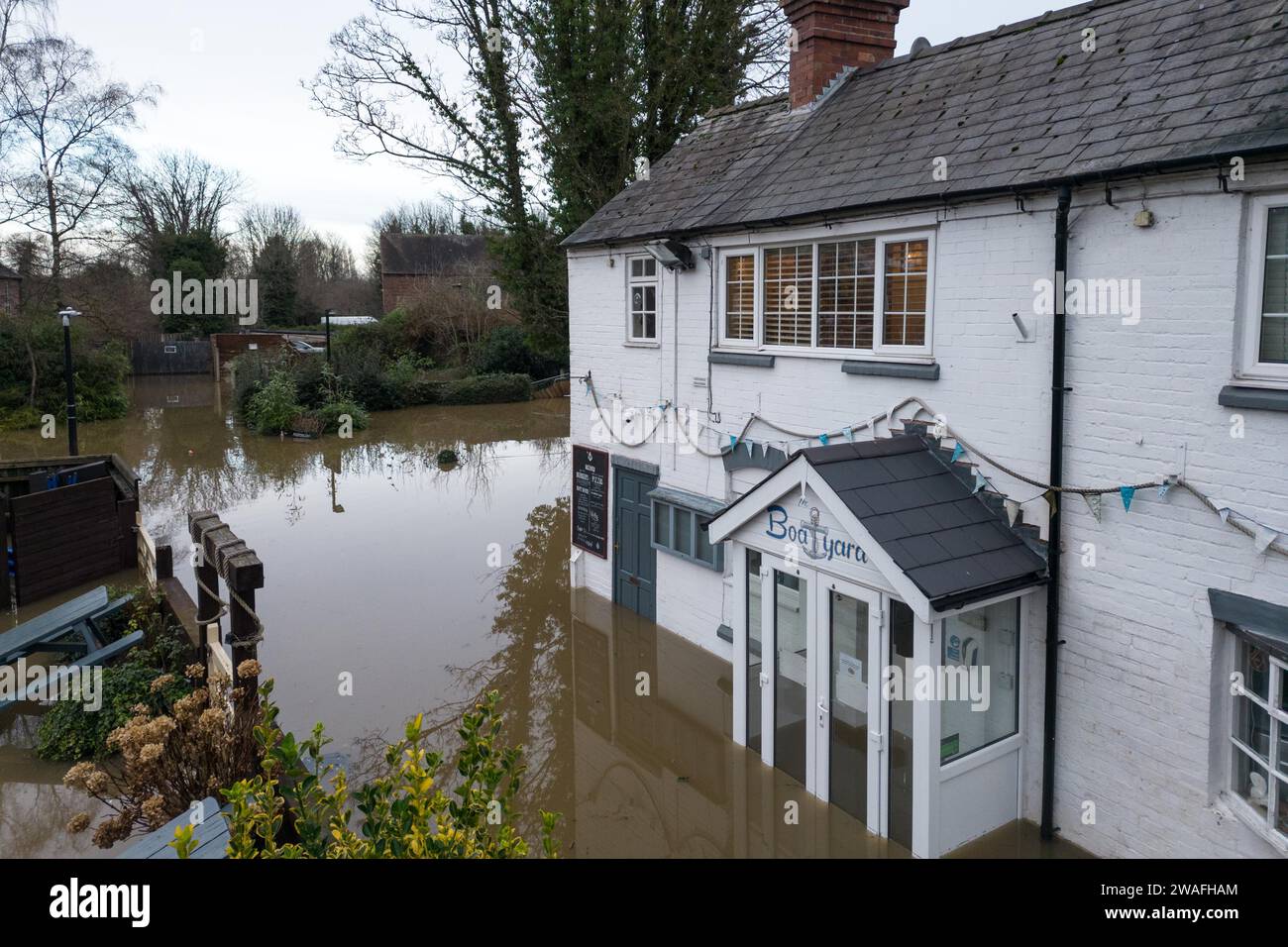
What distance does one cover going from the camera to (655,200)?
1275 centimetres

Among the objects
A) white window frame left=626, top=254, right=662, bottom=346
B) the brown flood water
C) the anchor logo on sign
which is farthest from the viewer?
A: white window frame left=626, top=254, right=662, bottom=346

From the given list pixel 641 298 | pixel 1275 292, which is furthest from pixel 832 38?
pixel 1275 292

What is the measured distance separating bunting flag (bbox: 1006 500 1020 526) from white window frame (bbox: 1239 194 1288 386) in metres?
1.92

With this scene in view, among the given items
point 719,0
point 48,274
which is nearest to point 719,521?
point 719,0

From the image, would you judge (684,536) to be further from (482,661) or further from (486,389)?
(486,389)

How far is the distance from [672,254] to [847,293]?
9.17 ft

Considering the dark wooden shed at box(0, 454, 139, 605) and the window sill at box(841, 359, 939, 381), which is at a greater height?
the window sill at box(841, 359, 939, 381)

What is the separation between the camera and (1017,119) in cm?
811

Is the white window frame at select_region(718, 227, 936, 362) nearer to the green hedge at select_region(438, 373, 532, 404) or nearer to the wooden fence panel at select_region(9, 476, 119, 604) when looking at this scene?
the wooden fence panel at select_region(9, 476, 119, 604)

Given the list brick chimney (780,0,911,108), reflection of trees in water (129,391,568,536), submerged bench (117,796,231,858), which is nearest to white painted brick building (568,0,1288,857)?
brick chimney (780,0,911,108)

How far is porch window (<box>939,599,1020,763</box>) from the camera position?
23.4 feet

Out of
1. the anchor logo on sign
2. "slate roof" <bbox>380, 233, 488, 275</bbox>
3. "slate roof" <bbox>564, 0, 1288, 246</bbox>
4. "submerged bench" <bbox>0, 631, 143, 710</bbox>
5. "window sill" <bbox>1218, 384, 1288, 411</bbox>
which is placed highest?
"slate roof" <bbox>380, 233, 488, 275</bbox>
